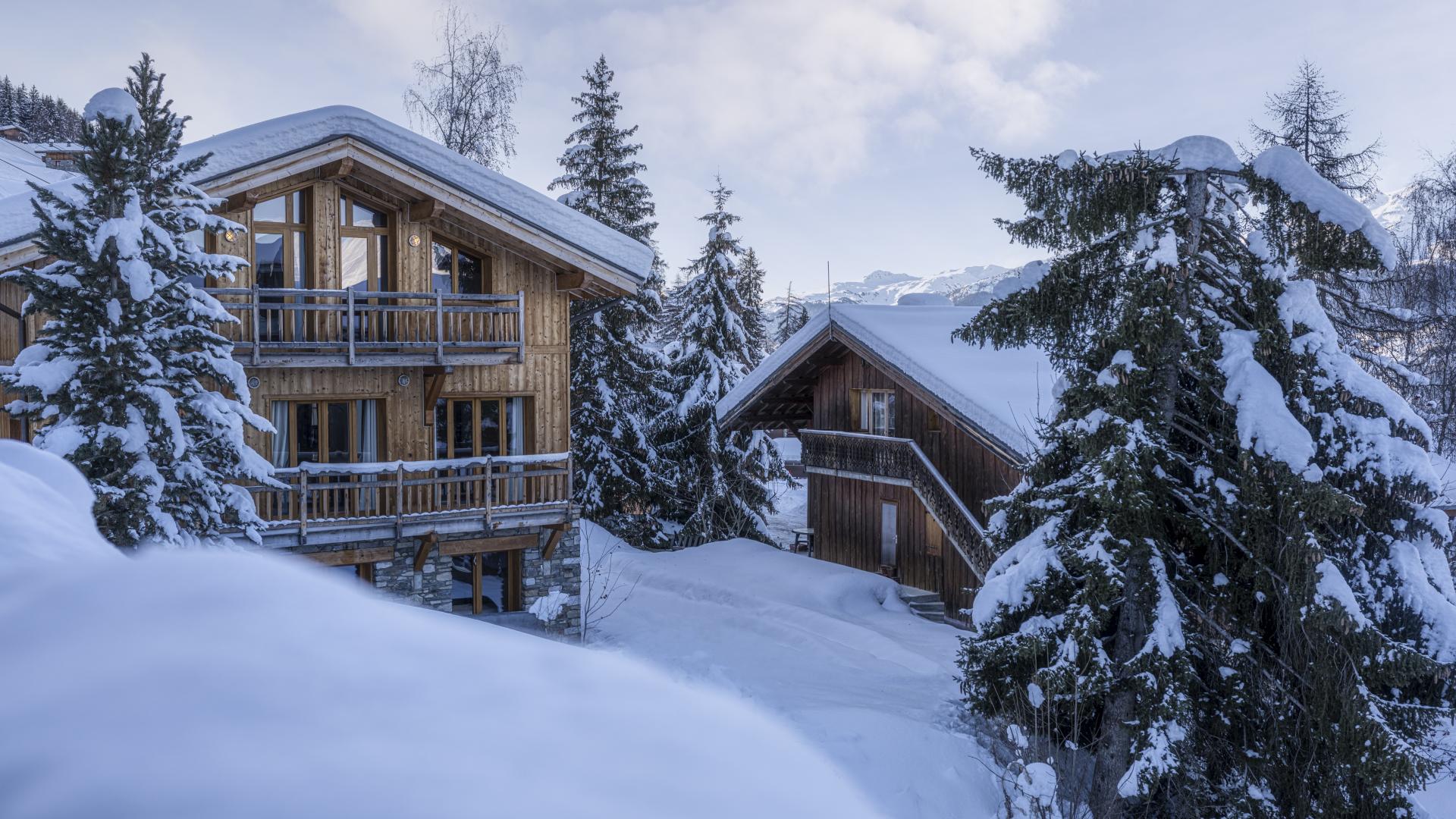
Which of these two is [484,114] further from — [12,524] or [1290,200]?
[12,524]

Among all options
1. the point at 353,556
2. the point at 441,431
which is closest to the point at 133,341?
the point at 353,556

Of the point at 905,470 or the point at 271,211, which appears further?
the point at 905,470

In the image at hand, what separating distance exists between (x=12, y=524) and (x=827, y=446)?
24.7m

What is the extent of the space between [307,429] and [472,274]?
439 cm

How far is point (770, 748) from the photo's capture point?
1108mm

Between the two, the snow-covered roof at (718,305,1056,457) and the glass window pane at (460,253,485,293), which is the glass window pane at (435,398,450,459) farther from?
the snow-covered roof at (718,305,1056,457)

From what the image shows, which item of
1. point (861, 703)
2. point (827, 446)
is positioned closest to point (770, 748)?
point (861, 703)

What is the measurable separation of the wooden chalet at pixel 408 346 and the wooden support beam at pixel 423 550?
0.14ft

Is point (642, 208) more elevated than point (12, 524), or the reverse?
point (642, 208)

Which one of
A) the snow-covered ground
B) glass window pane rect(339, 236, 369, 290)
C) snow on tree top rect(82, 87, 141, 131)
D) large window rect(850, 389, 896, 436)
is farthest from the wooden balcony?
large window rect(850, 389, 896, 436)

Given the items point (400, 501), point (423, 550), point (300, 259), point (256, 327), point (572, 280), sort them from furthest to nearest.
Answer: point (572, 280), point (423, 550), point (300, 259), point (400, 501), point (256, 327)

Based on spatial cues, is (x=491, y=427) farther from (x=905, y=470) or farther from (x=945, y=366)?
(x=905, y=470)

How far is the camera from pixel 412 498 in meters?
16.5

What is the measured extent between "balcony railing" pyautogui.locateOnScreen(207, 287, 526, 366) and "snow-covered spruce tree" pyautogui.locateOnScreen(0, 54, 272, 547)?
3160 millimetres
